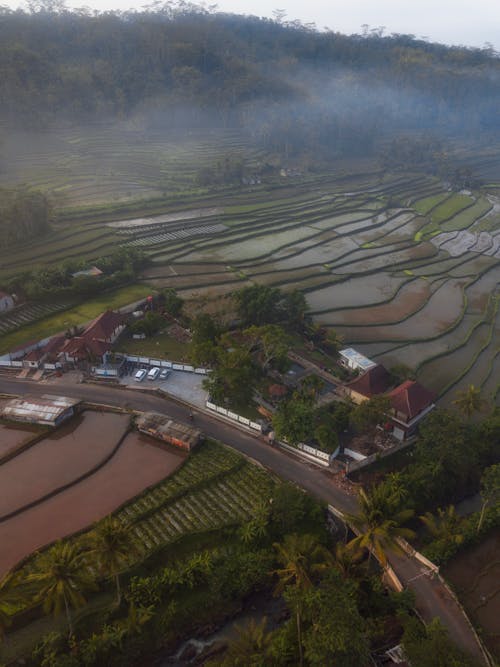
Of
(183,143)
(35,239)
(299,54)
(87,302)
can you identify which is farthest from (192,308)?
(299,54)

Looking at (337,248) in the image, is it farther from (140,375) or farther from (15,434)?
(15,434)

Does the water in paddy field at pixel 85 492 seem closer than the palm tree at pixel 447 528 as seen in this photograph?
Yes

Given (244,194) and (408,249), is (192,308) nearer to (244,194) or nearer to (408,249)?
(408,249)

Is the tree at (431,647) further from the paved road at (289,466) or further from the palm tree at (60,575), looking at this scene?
the palm tree at (60,575)

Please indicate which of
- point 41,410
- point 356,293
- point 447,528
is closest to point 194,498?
point 41,410

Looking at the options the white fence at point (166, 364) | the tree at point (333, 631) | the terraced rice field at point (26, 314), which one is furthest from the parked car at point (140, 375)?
the tree at point (333, 631)

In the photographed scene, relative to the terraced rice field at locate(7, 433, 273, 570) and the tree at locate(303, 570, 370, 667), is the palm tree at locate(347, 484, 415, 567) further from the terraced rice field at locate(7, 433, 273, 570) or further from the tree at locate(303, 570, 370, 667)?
the terraced rice field at locate(7, 433, 273, 570)

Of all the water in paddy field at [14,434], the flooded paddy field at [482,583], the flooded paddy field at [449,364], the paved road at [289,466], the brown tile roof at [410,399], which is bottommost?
the water in paddy field at [14,434]
